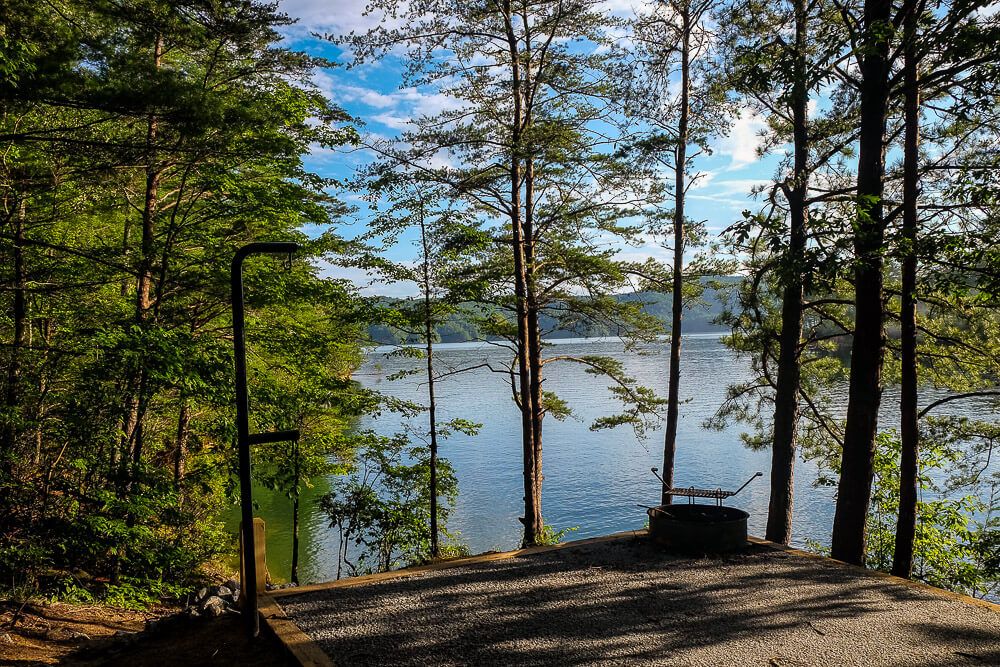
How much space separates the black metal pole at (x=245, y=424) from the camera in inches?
158

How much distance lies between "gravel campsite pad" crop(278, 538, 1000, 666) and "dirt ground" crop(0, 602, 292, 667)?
384 mm

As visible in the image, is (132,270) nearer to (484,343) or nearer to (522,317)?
(522,317)

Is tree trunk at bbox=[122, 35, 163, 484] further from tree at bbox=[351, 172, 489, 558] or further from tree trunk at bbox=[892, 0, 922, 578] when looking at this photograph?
tree trunk at bbox=[892, 0, 922, 578]

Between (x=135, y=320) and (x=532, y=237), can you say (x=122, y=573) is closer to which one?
(x=135, y=320)

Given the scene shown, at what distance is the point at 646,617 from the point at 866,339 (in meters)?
4.21

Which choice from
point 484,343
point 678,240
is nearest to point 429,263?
point 678,240

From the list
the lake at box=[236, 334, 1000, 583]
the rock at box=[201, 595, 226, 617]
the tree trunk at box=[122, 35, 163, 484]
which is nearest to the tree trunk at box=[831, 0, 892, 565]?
the lake at box=[236, 334, 1000, 583]

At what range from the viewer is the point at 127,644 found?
15.2 ft

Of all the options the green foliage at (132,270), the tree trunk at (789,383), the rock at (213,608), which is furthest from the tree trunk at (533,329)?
the rock at (213,608)

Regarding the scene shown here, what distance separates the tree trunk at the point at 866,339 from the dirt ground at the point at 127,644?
20.4 ft

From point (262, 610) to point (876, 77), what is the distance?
780 centimetres

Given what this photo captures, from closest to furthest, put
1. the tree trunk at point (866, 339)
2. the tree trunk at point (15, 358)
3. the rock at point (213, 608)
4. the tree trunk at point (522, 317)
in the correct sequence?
1. the rock at point (213, 608)
2. the tree trunk at point (15, 358)
3. the tree trunk at point (866, 339)
4. the tree trunk at point (522, 317)

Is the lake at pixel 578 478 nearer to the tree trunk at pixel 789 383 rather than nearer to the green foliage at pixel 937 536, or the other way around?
the green foliage at pixel 937 536

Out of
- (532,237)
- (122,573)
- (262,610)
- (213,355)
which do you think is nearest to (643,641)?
(262,610)
